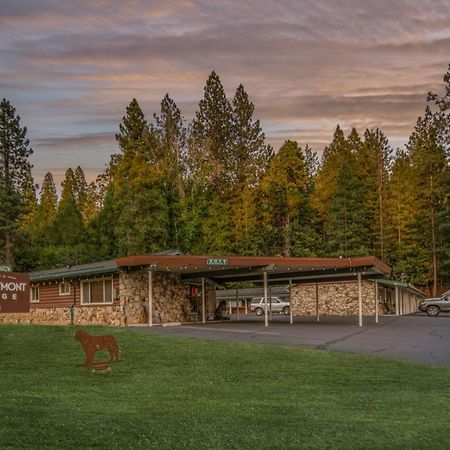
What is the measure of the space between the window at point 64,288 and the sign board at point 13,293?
2316cm

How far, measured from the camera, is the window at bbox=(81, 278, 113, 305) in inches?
1260

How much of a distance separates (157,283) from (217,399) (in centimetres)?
2141

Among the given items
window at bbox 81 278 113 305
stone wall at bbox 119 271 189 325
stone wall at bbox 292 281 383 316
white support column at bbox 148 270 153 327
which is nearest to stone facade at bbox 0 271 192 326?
stone wall at bbox 119 271 189 325

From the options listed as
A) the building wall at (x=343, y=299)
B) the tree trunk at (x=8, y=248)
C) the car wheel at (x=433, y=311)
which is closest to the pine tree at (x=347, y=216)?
the building wall at (x=343, y=299)

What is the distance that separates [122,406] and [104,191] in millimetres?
59699

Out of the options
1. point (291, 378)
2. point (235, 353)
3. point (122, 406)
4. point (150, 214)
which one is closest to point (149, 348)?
point (235, 353)

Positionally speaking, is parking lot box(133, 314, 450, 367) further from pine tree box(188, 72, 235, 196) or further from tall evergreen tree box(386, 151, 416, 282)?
pine tree box(188, 72, 235, 196)

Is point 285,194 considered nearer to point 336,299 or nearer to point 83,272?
point 336,299

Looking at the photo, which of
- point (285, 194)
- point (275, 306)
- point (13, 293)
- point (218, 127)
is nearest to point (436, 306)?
point (275, 306)

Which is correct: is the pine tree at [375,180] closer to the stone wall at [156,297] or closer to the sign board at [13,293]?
the stone wall at [156,297]

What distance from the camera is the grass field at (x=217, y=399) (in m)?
8.96

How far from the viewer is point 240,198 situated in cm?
6681

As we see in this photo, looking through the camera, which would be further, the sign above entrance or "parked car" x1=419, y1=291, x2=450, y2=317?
"parked car" x1=419, y1=291, x2=450, y2=317

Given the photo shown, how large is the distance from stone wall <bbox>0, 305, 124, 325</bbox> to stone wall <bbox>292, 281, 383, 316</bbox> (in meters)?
21.0
